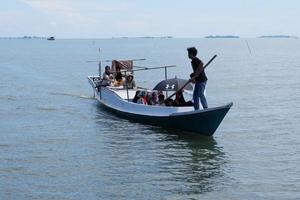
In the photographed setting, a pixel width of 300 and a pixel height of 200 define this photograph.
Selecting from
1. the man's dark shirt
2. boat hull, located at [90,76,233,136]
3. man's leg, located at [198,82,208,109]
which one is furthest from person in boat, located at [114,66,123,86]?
the man's dark shirt

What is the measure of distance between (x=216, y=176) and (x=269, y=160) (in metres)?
2.60

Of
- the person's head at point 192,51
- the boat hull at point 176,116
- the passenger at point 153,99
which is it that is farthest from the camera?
the passenger at point 153,99

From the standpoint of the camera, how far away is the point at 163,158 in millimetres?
16906

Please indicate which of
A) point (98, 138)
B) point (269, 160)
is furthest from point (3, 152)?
point (269, 160)

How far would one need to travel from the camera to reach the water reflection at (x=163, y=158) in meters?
14.2

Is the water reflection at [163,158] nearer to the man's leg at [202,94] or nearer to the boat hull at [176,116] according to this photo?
the boat hull at [176,116]

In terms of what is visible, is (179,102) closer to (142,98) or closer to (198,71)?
(142,98)

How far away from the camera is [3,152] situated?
17.6 metres

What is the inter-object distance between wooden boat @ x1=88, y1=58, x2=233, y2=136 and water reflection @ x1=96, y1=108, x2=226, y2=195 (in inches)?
10.7

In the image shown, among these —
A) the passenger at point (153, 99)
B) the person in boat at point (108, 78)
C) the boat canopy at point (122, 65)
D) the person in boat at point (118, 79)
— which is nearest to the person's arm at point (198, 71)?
the passenger at point (153, 99)

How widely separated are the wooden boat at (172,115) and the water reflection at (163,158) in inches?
10.7

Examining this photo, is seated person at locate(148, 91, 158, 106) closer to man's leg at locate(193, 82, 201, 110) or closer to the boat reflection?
the boat reflection

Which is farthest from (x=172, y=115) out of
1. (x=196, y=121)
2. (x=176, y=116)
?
(x=196, y=121)

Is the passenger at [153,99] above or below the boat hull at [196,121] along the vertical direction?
above
